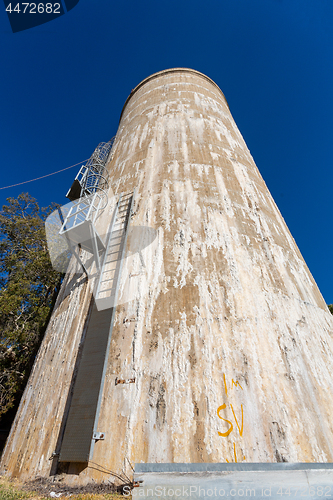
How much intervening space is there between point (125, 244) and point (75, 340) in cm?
220

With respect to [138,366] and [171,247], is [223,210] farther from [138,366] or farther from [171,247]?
[138,366]

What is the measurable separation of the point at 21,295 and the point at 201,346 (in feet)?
31.8

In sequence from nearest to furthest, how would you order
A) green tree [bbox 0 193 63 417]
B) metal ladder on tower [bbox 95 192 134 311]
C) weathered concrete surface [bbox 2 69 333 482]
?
weathered concrete surface [bbox 2 69 333 482]
metal ladder on tower [bbox 95 192 134 311]
green tree [bbox 0 193 63 417]

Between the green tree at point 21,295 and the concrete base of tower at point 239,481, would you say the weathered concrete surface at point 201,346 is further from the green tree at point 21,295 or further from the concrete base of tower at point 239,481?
the green tree at point 21,295

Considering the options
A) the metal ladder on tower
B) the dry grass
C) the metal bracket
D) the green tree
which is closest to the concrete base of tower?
the dry grass

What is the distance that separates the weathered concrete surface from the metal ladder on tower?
24 centimetres

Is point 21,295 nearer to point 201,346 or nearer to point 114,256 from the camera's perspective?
point 114,256

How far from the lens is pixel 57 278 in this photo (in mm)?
13461

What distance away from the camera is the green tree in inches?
422

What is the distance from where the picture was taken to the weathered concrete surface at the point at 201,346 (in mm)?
3750

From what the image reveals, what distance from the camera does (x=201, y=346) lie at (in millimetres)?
4434

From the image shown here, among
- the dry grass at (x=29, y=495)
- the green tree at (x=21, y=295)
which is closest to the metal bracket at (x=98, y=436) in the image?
the dry grass at (x=29, y=495)

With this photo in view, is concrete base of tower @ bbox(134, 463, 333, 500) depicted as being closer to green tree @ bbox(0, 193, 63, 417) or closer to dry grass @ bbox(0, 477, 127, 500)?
dry grass @ bbox(0, 477, 127, 500)

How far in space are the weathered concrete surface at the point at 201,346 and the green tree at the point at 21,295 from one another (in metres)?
5.86
